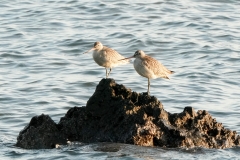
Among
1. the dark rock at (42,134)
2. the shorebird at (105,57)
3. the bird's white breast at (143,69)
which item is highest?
the shorebird at (105,57)

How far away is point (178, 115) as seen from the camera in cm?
1065

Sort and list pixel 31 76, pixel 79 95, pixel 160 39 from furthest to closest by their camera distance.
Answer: pixel 160 39
pixel 31 76
pixel 79 95

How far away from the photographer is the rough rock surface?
10.4 m

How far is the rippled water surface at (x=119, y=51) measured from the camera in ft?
44.6

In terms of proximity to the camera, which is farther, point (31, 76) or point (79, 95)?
point (31, 76)

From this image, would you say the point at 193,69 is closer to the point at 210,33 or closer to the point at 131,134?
the point at 210,33

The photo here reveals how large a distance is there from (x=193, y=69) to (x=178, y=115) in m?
7.77

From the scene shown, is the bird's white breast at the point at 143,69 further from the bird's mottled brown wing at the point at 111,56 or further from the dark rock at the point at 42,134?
the dark rock at the point at 42,134

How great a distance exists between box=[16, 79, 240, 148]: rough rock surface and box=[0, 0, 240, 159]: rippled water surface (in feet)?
0.54

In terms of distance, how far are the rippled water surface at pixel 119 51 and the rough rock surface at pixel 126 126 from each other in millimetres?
164

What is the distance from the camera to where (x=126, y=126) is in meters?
10.4

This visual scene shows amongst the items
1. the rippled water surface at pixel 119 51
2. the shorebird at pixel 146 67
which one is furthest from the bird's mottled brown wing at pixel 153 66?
the rippled water surface at pixel 119 51

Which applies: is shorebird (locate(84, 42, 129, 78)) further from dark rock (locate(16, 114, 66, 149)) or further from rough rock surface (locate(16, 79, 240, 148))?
dark rock (locate(16, 114, 66, 149))

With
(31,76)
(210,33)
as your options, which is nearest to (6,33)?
(31,76)
